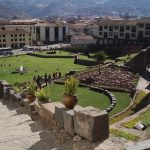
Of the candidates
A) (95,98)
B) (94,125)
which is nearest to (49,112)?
(94,125)

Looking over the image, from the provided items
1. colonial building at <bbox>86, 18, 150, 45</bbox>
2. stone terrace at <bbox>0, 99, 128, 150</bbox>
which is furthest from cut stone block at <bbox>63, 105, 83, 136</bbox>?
colonial building at <bbox>86, 18, 150, 45</bbox>

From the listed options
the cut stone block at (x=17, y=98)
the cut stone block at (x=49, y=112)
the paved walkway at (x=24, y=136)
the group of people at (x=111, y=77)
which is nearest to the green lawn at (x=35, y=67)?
the group of people at (x=111, y=77)

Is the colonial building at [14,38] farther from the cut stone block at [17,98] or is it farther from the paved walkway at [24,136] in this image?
the paved walkway at [24,136]

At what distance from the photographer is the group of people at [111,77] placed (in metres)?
43.3

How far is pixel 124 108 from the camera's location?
105ft

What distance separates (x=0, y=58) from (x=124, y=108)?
5910 centimetres

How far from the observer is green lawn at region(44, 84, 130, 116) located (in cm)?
3350

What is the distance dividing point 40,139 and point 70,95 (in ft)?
7.85

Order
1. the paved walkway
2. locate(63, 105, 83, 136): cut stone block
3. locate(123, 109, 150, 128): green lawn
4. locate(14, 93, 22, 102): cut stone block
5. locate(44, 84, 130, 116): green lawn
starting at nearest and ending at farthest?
locate(63, 105, 83, 136): cut stone block < the paved walkway < locate(14, 93, 22, 102): cut stone block < locate(123, 109, 150, 128): green lawn < locate(44, 84, 130, 116): green lawn

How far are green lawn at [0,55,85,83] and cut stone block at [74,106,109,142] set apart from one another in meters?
44.1

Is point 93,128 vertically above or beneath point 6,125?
above

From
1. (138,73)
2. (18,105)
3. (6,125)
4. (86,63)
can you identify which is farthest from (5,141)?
(86,63)

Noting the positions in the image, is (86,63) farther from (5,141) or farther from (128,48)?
(5,141)

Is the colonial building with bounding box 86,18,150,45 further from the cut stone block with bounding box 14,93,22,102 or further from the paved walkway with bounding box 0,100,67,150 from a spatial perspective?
the paved walkway with bounding box 0,100,67,150
